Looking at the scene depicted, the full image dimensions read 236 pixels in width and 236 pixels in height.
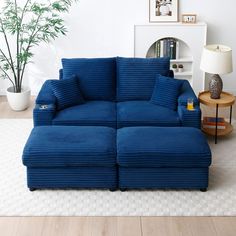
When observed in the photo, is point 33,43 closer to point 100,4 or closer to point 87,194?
point 100,4

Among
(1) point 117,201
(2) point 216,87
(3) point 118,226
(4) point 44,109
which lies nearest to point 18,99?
(4) point 44,109

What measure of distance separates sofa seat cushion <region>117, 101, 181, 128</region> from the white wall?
1668mm

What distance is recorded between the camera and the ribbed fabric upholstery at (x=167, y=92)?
5.90m

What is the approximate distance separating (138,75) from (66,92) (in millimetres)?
843

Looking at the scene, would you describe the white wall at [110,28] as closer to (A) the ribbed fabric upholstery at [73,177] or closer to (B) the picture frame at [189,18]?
(B) the picture frame at [189,18]

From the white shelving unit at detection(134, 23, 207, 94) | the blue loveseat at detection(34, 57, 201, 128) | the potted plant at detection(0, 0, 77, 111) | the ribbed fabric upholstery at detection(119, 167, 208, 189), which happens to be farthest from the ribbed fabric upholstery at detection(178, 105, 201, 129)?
the potted plant at detection(0, 0, 77, 111)

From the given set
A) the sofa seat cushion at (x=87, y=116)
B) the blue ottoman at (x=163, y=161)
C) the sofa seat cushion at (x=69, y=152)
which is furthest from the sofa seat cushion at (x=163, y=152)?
the sofa seat cushion at (x=87, y=116)

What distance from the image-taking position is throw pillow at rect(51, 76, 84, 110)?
595 centimetres

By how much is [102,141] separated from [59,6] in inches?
97.7

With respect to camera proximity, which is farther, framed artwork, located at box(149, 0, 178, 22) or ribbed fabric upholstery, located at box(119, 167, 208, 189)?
framed artwork, located at box(149, 0, 178, 22)

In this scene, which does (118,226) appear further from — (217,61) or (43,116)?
(217,61)

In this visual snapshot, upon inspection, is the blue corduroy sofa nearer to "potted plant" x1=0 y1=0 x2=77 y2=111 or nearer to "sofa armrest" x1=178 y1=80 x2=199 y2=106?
"sofa armrest" x1=178 y1=80 x2=199 y2=106

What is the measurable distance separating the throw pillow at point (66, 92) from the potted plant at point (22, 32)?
3.43 ft

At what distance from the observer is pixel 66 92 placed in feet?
19.6
